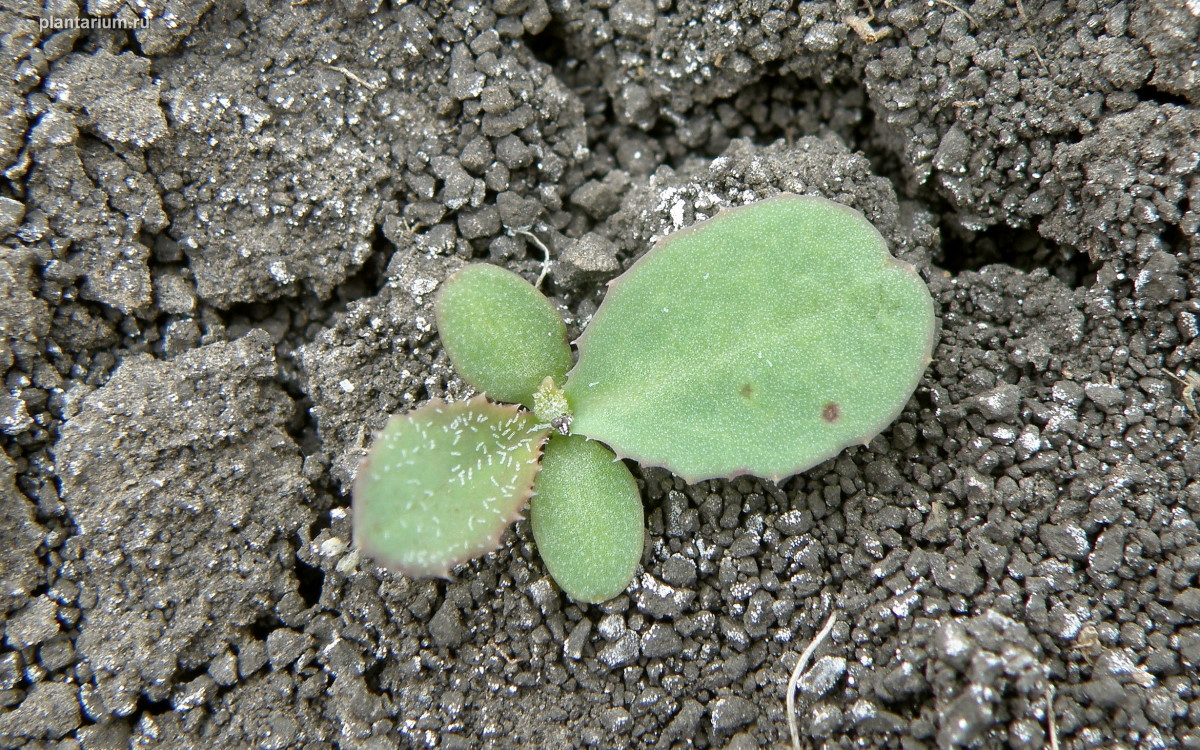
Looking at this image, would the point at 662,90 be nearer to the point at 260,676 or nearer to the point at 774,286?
the point at 774,286

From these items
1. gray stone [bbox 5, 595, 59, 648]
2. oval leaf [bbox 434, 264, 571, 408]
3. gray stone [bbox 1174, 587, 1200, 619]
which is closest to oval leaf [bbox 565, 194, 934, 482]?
oval leaf [bbox 434, 264, 571, 408]

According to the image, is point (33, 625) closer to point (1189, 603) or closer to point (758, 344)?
point (758, 344)

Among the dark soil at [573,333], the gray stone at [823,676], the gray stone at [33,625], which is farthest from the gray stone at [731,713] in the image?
the gray stone at [33,625]

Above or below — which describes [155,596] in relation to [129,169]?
below

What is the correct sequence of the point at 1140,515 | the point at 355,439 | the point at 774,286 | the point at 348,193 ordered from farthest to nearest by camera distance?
the point at 348,193 < the point at 355,439 < the point at 774,286 < the point at 1140,515

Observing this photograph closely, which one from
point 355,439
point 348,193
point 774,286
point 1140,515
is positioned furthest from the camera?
point 348,193

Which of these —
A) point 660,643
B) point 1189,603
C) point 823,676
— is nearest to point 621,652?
point 660,643

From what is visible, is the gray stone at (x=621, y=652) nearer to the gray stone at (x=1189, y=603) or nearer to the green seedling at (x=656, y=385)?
the green seedling at (x=656, y=385)

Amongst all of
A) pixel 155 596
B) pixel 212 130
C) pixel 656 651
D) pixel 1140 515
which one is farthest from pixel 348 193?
pixel 1140 515
